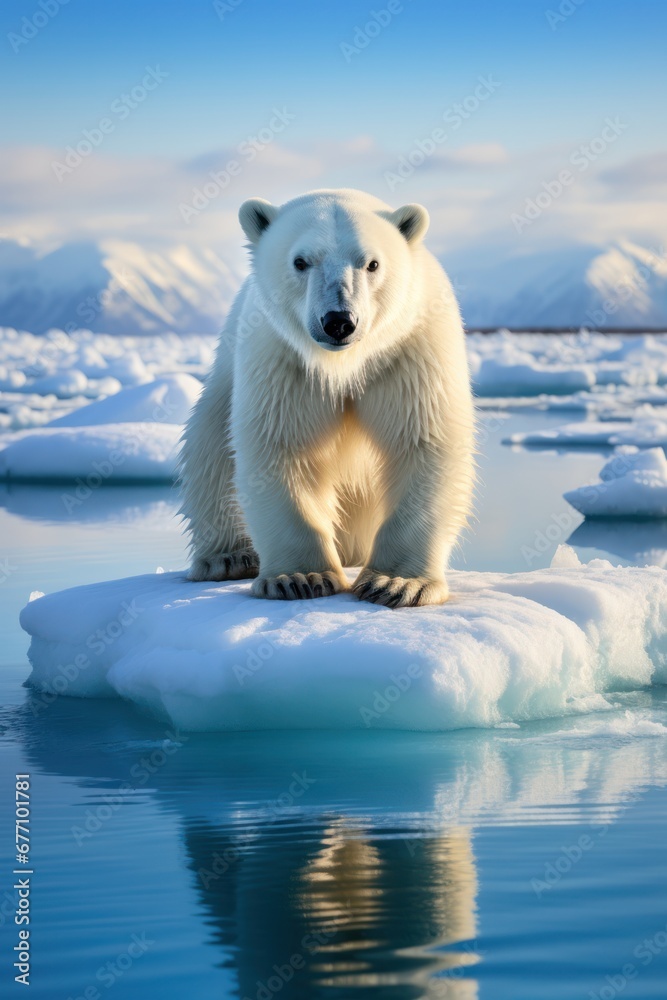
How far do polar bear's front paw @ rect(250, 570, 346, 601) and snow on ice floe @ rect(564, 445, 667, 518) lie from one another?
4788 millimetres

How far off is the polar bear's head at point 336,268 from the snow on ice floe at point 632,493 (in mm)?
4722

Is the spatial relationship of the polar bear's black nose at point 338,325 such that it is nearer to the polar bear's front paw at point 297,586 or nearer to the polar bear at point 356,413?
the polar bear at point 356,413

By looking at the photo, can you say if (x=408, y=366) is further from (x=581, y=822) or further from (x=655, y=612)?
(x=581, y=822)

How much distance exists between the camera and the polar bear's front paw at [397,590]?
392 centimetres

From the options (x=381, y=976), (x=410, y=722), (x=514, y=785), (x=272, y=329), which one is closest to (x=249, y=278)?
(x=272, y=329)

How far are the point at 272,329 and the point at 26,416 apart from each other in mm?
12750

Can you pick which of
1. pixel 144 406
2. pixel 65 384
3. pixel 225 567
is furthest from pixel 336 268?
pixel 65 384

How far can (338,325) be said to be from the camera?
3.56m

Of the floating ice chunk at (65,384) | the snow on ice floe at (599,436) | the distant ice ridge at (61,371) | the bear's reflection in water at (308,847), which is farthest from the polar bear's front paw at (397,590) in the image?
the floating ice chunk at (65,384)

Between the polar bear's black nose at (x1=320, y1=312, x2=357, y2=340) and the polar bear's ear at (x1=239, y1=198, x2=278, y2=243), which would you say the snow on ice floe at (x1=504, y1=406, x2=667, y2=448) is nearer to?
the polar bear's ear at (x1=239, y1=198, x2=278, y2=243)

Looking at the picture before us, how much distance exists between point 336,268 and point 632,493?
539 centimetres

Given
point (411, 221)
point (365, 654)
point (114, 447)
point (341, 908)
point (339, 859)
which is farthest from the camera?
point (114, 447)

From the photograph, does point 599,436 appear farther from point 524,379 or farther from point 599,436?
point 524,379

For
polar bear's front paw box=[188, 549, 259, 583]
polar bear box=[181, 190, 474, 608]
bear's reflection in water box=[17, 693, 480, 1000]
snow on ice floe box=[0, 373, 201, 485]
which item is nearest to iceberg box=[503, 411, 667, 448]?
snow on ice floe box=[0, 373, 201, 485]
